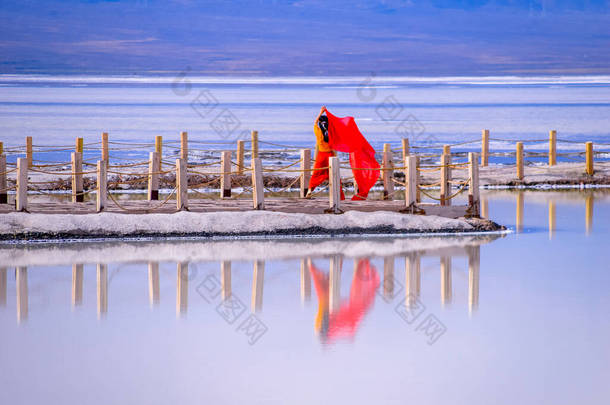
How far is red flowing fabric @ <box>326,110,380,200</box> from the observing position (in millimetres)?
13617

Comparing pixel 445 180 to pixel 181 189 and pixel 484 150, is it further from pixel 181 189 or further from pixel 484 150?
pixel 484 150

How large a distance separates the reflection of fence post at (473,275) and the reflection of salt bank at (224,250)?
156 millimetres

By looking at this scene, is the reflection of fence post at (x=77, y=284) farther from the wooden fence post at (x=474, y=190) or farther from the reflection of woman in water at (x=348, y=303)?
the wooden fence post at (x=474, y=190)

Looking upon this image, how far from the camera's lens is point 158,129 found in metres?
41.2

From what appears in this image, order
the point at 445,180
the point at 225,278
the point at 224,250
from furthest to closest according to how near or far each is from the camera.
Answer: the point at 445,180
the point at 224,250
the point at 225,278

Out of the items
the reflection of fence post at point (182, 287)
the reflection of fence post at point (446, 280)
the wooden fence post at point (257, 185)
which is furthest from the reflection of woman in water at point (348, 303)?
the wooden fence post at point (257, 185)

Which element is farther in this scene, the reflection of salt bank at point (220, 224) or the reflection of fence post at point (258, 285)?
the reflection of salt bank at point (220, 224)

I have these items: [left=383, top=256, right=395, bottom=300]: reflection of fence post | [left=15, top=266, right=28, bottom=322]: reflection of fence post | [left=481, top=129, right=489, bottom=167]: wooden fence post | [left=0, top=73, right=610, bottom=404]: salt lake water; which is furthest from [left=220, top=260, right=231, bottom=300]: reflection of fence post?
[left=481, top=129, right=489, bottom=167]: wooden fence post

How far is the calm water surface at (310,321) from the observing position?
21.6 ft

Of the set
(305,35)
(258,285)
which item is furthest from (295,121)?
(305,35)

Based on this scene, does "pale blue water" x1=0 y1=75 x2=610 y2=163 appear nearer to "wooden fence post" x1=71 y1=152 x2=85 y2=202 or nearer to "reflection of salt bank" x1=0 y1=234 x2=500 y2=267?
"wooden fence post" x1=71 y1=152 x2=85 y2=202

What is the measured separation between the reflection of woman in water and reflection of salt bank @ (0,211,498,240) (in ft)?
5.26

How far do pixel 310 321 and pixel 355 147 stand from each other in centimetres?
584

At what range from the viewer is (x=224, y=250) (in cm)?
1128
